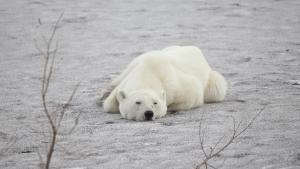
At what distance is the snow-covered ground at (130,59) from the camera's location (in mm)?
5281

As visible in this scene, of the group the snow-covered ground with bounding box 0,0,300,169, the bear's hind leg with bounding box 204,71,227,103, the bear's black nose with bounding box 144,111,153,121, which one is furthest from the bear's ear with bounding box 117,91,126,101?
the bear's hind leg with bounding box 204,71,227,103

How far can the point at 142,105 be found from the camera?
6.59 metres

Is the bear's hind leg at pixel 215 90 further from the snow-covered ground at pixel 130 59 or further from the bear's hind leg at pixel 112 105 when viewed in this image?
the bear's hind leg at pixel 112 105

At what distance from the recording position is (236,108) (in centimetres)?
707

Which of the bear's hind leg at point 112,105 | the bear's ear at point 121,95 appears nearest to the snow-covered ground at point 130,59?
the bear's hind leg at point 112,105

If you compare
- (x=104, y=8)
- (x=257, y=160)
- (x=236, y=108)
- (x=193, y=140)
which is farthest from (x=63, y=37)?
(x=257, y=160)

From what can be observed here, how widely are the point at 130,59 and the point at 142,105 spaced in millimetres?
3627

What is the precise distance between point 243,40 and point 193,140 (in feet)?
19.1

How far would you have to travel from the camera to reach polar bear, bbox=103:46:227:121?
6691 mm

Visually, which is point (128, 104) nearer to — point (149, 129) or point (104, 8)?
point (149, 129)

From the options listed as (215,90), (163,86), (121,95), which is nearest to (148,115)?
(121,95)

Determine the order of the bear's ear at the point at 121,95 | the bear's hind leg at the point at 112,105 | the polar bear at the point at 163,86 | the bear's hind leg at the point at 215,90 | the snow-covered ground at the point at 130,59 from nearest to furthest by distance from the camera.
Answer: the snow-covered ground at the point at 130,59 → the polar bear at the point at 163,86 → the bear's ear at the point at 121,95 → the bear's hind leg at the point at 112,105 → the bear's hind leg at the point at 215,90

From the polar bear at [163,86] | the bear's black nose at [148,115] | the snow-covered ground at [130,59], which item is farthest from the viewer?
the polar bear at [163,86]

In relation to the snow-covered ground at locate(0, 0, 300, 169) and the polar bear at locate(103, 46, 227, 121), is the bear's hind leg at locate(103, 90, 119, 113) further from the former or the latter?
the snow-covered ground at locate(0, 0, 300, 169)
